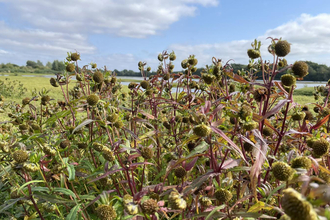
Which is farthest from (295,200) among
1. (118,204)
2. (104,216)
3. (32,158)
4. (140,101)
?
(140,101)

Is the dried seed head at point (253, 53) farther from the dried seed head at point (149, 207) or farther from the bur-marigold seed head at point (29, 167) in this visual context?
the bur-marigold seed head at point (29, 167)

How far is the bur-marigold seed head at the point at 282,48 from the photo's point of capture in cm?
88

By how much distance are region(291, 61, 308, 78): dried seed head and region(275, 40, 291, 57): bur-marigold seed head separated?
0.06 m

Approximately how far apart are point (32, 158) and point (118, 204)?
385 millimetres

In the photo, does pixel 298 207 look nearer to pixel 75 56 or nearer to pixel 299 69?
pixel 299 69

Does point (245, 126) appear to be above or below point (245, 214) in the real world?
above

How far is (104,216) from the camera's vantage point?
0.78 metres

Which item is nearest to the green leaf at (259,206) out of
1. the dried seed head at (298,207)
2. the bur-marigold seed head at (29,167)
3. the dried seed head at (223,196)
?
the dried seed head at (223,196)

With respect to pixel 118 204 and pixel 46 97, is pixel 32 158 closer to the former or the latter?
pixel 118 204

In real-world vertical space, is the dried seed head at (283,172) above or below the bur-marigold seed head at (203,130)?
below

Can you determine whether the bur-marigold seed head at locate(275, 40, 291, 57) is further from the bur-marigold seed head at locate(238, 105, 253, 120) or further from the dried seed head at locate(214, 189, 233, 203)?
the dried seed head at locate(214, 189, 233, 203)

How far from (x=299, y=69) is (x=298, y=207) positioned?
0.62 metres

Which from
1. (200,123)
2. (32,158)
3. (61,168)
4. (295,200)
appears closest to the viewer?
(295,200)

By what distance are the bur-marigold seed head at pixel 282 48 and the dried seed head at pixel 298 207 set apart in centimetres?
66
